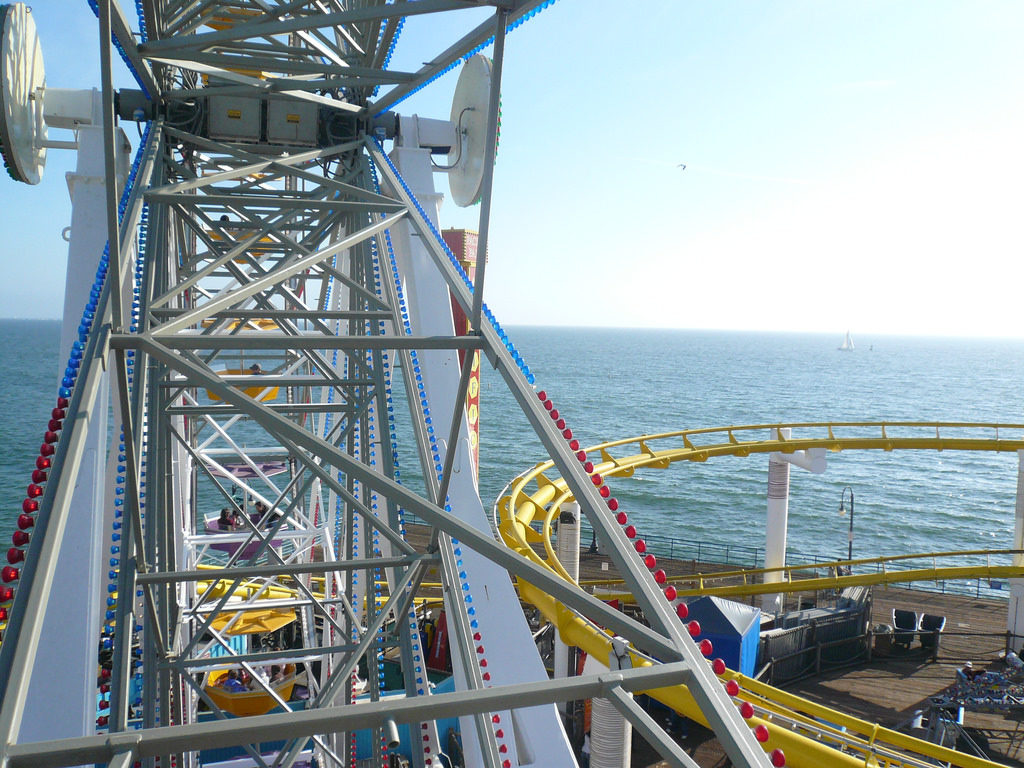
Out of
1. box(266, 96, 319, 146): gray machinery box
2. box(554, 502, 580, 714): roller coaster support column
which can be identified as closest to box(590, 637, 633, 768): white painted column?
box(554, 502, 580, 714): roller coaster support column

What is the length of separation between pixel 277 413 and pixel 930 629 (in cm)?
2363

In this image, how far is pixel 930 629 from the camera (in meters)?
22.8

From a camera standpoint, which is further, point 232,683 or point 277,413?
point 232,683

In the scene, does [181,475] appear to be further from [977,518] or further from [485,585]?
[977,518]

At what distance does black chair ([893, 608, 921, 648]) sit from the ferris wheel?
16087 mm

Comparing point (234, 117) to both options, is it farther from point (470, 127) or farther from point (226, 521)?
point (226, 521)

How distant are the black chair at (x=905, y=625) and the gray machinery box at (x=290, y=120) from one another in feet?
66.9

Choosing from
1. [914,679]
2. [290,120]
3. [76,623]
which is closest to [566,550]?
[290,120]

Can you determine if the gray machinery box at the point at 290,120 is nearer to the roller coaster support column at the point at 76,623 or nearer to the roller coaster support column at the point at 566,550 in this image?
the roller coaster support column at the point at 76,623

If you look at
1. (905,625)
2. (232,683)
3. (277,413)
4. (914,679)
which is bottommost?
(914,679)

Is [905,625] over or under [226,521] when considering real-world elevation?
under

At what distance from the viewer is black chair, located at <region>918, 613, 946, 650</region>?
2152 centimetres

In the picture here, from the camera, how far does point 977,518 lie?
170ft

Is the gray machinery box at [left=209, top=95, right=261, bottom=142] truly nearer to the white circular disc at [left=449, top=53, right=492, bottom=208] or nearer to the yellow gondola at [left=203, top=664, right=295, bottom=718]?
the white circular disc at [left=449, top=53, right=492, bottom=208]
